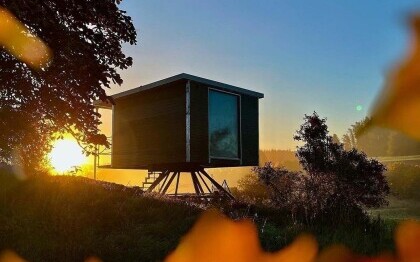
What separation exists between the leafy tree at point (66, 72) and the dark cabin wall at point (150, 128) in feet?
36.7

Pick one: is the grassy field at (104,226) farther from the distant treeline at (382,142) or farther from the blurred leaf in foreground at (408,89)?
the distant treeline at (382,142)

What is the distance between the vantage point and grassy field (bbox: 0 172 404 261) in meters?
10.4

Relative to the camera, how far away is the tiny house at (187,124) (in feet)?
79.5

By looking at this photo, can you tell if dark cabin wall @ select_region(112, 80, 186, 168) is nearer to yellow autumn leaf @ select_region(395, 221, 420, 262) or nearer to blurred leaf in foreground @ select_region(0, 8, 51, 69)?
yellow autumn leaf @ select_region(395, 221, 420, 262)

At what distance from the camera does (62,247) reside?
34.1ft

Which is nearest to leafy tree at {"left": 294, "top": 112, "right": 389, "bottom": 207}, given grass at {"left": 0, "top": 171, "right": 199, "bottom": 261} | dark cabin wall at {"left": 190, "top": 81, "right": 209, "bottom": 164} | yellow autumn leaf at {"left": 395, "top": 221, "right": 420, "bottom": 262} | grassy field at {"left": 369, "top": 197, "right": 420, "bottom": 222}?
yellow autumn leaf at {"left": 395, "top": 221, "right": 420, "bottom": 262}

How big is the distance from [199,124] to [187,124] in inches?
27.6

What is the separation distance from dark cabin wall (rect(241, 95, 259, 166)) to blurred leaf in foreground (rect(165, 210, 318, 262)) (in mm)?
14351

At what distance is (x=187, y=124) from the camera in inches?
946

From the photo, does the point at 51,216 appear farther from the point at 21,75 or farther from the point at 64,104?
the point at 21,75

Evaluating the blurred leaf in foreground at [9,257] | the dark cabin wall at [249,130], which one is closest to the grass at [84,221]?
the blurred leaf in foreground at [9,257]

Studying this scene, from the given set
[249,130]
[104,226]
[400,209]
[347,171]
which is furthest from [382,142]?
[104,226]

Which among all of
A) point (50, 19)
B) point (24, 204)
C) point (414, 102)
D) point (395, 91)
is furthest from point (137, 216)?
point (414, 102)

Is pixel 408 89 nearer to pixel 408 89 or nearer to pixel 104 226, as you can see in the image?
pixel 408 89
